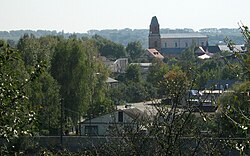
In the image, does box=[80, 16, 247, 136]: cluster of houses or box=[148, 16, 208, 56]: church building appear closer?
box=[80, 16, 247, 136]: cluster of houses

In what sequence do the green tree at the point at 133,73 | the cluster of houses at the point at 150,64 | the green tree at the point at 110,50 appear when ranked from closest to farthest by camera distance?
the cluster of houses at the point at 150,64
the green tree at the point at 133,73
the green tree at the point at 110,50

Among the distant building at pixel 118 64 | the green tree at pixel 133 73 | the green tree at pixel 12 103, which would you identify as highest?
the green tree at pixel 12 103

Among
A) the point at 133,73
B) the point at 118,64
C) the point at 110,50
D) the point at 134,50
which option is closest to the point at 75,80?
the point at 133,73

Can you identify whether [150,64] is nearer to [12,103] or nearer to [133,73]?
[133,73]

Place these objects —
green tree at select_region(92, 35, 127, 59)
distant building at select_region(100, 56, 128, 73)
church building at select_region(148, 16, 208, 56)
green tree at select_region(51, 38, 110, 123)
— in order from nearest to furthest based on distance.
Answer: green tree at select_region(51, 38, 110, 123)
distant building at select_region(100, 56, 128, 73)
green tree at select_region(92, 35, 127, 59)
church building at select_region(148, 16, 208, 56)

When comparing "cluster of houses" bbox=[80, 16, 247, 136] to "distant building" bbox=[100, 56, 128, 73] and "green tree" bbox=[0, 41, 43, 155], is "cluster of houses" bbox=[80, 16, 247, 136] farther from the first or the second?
"green tree" bbox=[0, 41, 43, 155]

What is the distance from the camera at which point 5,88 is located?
5.08m

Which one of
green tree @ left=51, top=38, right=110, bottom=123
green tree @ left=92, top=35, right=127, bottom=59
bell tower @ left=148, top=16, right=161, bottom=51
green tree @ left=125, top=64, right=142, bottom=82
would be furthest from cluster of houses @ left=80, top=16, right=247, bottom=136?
green tree @ left=92, top=35, right=127, bottom=59

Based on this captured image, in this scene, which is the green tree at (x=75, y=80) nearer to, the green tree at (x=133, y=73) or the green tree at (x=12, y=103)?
the green tree at (x=133, y=73)

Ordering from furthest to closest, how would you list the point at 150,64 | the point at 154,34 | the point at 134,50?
the point at 134,50 → the point at 154,34 → the point at 150,64

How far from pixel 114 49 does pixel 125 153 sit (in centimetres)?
8359

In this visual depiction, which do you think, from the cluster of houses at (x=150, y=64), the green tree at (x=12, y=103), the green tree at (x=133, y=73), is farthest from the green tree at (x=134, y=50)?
the green tree at (x=12, y=103)

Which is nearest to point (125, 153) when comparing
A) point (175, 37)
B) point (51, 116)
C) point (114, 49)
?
Result: point (51, 116)

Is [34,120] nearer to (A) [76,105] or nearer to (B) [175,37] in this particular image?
(A) [76,105]
